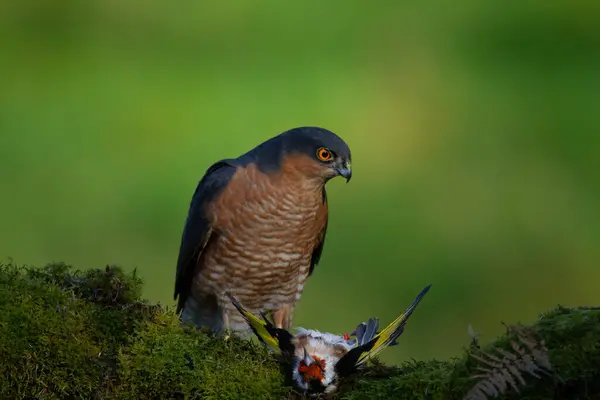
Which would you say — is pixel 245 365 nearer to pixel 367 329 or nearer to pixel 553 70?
pixel 367 329

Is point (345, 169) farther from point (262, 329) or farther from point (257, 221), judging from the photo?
point (262, 329)

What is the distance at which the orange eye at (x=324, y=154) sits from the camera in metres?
4.16

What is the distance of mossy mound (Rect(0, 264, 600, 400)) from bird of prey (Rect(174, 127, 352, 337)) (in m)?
1.29

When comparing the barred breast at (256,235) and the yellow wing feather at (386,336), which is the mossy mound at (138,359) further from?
the barred breast at (256,235)

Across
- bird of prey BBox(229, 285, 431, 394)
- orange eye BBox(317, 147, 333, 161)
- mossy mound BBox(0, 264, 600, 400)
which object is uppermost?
orange eye BBox(317, 147, 333, 161)

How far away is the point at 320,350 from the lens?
2.81 metres

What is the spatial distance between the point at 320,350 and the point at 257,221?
145cm

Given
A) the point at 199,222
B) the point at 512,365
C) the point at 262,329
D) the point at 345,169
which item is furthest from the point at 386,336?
the point at 199,222

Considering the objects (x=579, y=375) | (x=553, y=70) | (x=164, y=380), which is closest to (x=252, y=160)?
(x=164, y=380)

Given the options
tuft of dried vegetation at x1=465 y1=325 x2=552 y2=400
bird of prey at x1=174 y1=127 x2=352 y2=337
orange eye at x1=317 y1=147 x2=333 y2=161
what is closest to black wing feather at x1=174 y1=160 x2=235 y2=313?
bird of prey at x1=174 y1=127 x2=352 y2=337

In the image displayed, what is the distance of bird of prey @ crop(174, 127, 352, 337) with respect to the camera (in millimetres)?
4191

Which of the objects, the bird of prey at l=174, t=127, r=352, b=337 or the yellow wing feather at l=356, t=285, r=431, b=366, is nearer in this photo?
the yellow wing feather at l=356, t=285, r=431, b=366

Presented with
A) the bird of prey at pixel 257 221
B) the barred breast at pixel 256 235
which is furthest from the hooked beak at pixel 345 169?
the barred breast at pixel 256 235

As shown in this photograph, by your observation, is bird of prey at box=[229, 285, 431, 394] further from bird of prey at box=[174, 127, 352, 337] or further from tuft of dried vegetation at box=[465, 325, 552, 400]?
bird of prey at box=[174, 127, 352, 337]
